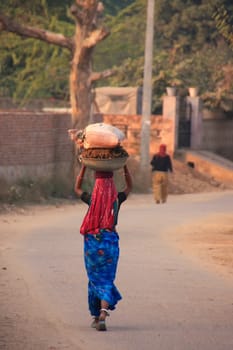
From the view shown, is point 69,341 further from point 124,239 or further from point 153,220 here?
point 153,220

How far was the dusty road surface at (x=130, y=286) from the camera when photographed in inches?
358

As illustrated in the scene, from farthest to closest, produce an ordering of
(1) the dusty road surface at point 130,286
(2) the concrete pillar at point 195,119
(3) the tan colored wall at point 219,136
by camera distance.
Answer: (3) the tan colored wall at point 219,136
(2) the concrete pillar at point 195,119
(1) the dusty road surface at point 130,286

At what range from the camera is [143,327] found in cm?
964

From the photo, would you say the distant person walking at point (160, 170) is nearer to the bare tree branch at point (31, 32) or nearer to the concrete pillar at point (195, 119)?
the bare tree branch at point (31, 32)

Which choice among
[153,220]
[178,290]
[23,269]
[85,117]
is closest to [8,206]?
[153,220]

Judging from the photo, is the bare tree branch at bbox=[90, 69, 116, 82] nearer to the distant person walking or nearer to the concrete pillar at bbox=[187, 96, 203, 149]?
the distant person walking

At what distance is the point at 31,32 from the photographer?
91.6ft

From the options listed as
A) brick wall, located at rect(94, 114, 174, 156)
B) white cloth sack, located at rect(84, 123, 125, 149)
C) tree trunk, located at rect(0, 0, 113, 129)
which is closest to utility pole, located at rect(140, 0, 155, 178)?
tree trunk, located at rect(0, 0, 113, 129)

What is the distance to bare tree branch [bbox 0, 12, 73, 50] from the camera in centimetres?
2752

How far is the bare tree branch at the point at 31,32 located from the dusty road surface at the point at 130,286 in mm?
6596

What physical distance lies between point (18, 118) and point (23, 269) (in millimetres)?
12745

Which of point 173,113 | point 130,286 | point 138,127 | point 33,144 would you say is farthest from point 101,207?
point 173,113

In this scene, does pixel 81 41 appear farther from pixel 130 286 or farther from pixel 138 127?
pixel 130 286

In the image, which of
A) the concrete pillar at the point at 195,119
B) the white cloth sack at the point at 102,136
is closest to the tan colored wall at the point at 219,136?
the concrete pillar at the point at 195,119
